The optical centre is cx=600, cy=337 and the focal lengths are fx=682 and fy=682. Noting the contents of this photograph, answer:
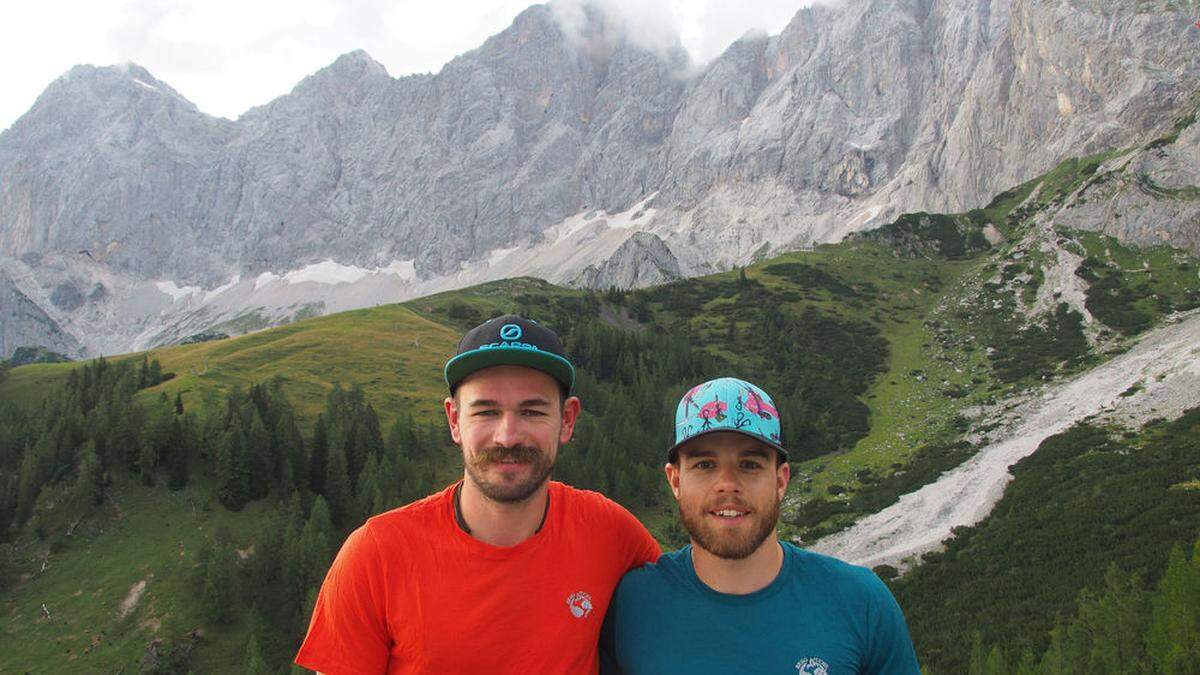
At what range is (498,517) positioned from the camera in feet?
19.8

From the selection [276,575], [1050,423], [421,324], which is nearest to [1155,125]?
[1050,423]

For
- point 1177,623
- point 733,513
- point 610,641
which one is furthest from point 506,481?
point 1177,623

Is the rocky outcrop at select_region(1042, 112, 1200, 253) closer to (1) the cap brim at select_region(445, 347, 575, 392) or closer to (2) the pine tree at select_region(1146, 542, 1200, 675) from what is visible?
(2) the pine tree at select_region(1146, 542, 1200, 675)

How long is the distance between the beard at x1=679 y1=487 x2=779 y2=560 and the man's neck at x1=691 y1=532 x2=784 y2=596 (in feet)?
0.33

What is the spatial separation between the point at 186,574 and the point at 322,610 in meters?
68.6

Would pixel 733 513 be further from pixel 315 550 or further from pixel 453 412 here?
pixel 315 550

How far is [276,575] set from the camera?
211 ft

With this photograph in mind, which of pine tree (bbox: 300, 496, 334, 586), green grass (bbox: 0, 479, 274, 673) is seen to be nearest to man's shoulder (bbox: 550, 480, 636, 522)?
pine tree (bbox: 300, 496, 334, 586)

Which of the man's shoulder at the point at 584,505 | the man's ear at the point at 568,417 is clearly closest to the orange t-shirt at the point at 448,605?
the man's shoulder at the point at 584,505

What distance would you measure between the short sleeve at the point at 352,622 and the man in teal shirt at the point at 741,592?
6.74ft

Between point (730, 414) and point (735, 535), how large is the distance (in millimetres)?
1038

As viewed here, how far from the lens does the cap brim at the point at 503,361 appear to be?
5879 millimetres

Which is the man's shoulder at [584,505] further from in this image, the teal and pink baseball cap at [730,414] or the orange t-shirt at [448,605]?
the teal and pink baseball cap at [730,414]

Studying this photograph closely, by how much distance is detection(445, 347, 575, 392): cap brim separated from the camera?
19.3 feet
